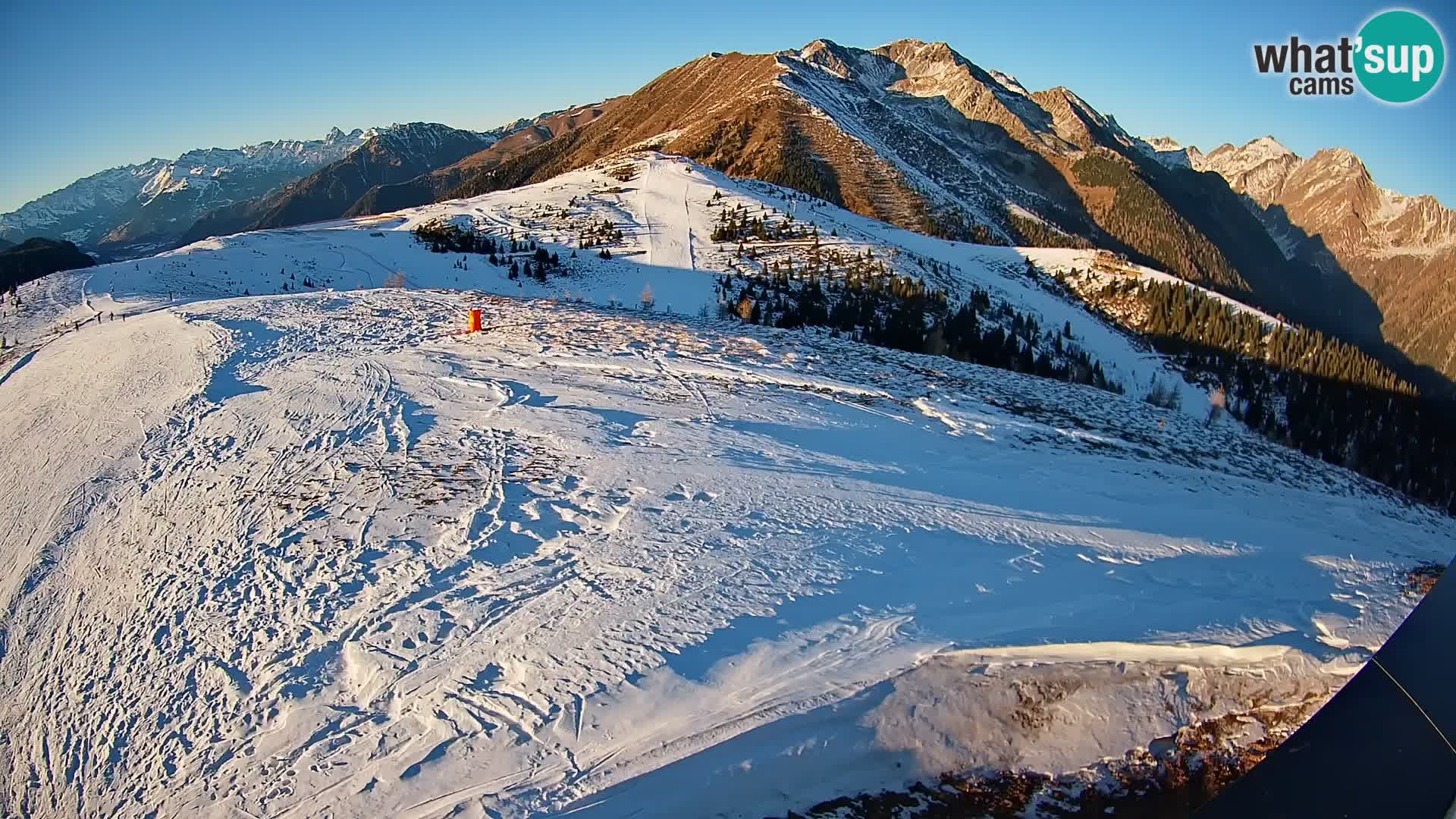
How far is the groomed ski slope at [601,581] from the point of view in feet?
11.9

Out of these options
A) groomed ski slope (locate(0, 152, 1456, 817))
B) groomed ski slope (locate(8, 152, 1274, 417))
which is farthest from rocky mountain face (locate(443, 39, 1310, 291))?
groomed ski slope (locate(0, 152, 1456, 817))

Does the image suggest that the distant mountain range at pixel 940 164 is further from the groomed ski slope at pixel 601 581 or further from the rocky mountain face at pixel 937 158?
the groomed ski slope at pixel 601 581

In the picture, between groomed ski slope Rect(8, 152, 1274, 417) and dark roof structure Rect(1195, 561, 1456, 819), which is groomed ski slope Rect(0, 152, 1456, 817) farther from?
groomed ski slope Rect(8, 152, 1274, 417)

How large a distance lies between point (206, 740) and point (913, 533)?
5.12 meters

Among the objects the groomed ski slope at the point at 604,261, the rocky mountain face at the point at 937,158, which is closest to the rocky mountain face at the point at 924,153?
the rocky mountain face at the point at 937,158

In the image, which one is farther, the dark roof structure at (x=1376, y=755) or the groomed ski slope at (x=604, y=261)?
the groomed ski slope at (x=604, y=261)

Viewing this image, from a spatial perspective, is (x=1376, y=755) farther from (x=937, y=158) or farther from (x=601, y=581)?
(x=937, y=158)

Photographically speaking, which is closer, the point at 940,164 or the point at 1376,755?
the point at 1376,755

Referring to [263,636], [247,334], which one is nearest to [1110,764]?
[263,636]

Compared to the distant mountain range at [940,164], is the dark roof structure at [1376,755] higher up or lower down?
lower down

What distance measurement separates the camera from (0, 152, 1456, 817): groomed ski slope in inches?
143

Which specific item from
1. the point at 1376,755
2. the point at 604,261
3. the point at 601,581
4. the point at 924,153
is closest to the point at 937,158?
the point at 924,153

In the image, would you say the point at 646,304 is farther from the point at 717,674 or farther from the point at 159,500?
the point at 717,674

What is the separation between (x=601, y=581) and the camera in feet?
17.1
